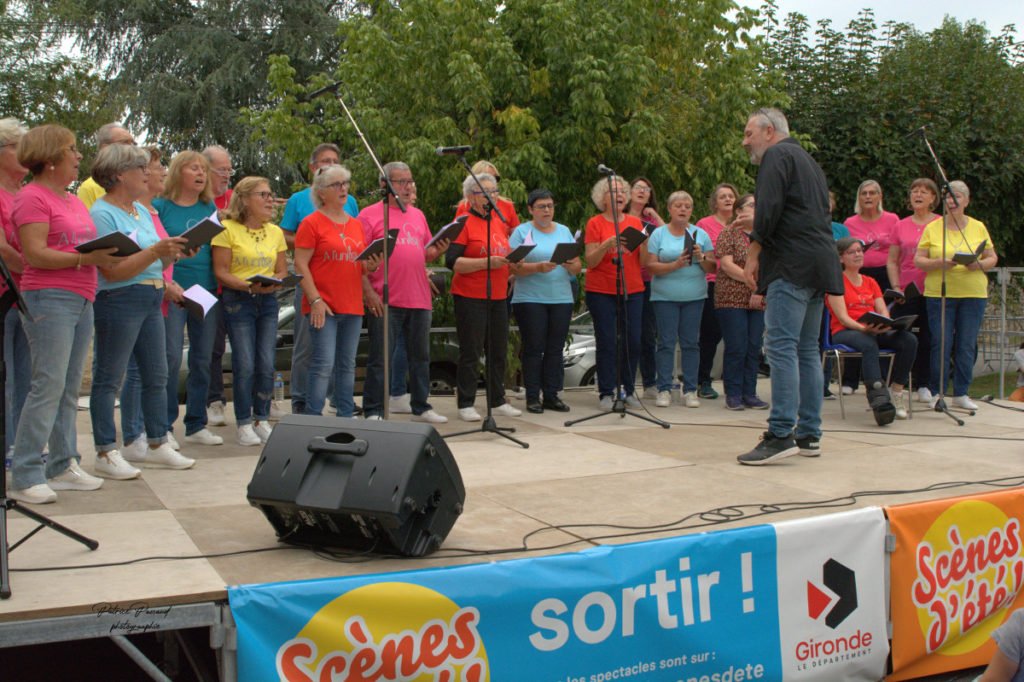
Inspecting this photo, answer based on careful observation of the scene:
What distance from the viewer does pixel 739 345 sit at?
23.9 feet

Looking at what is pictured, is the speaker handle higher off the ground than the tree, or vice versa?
the tree

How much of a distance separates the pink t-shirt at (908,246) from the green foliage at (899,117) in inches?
300

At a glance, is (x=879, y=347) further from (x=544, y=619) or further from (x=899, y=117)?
(x=899, y=117)

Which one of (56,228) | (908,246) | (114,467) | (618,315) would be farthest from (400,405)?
(908,246)

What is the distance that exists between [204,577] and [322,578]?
41cm

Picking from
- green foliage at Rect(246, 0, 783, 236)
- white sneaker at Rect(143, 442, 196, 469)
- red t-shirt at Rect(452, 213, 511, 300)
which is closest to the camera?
white sneaker at Rect(143, 442, 196, 469)

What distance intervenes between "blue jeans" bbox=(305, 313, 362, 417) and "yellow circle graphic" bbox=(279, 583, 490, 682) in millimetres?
2813

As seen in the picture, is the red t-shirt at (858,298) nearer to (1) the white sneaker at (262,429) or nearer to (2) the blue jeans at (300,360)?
(2) the blue jeans at (300,360)

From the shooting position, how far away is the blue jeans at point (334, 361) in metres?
5.69

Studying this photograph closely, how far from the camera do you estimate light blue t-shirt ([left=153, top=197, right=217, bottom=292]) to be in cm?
548

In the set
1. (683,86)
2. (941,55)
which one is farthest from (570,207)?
(941,55)

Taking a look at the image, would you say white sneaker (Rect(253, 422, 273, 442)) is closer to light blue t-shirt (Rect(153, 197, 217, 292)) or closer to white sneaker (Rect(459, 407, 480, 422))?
light blue t-shirt (Rect(153, 197, 217, 292))

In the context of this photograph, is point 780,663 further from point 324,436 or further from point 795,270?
point 795,270

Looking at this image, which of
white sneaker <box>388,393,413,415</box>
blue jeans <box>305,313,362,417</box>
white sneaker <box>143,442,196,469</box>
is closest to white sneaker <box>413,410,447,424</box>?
white sneaker <box>388,393,413,415</box>
